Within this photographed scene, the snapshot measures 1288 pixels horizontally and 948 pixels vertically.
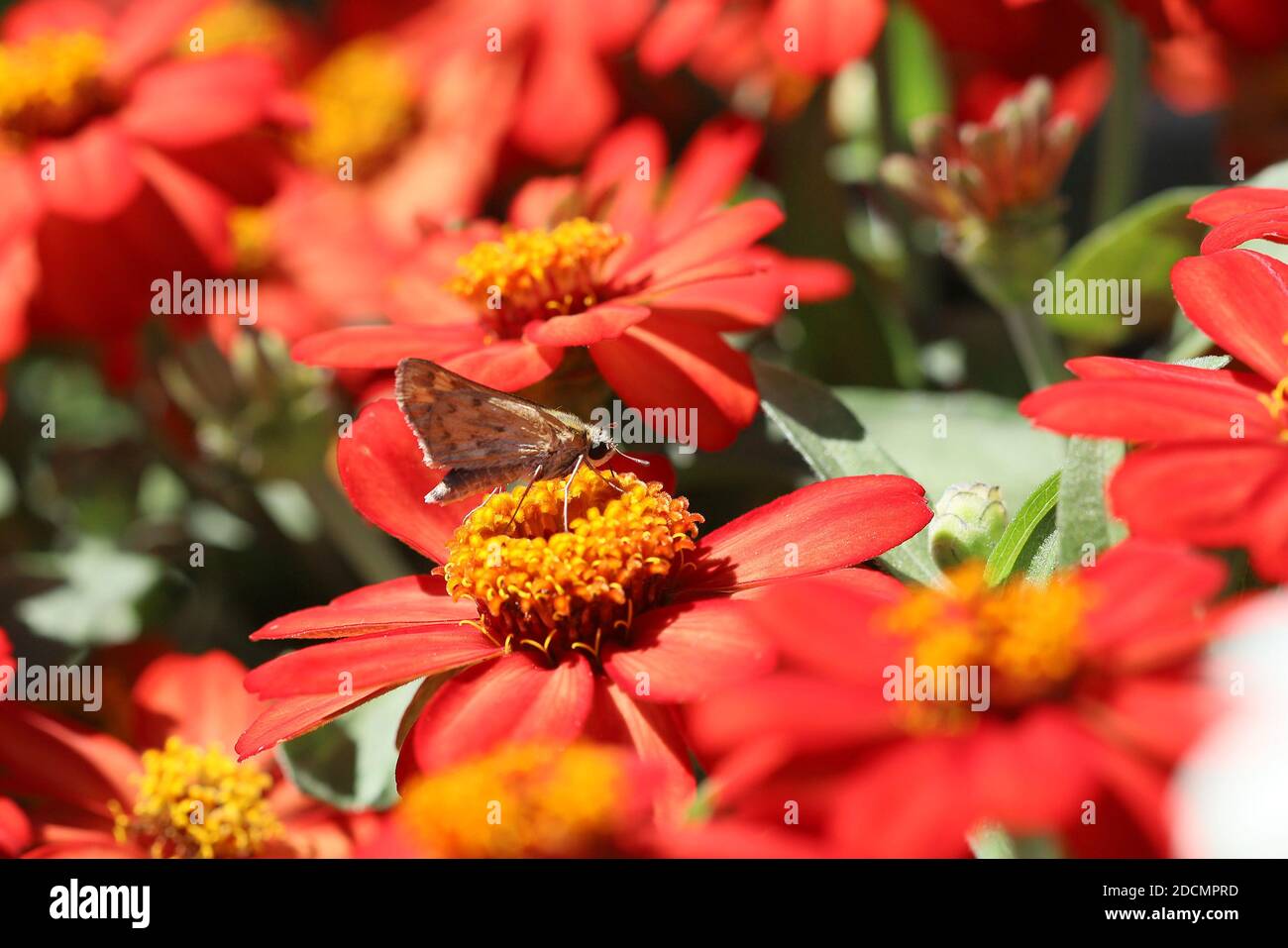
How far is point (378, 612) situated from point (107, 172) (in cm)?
41

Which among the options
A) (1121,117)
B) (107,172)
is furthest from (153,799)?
(1121,117)

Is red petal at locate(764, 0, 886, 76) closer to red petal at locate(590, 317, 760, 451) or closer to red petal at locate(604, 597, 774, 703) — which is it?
red petal at locate(590, 317, 760, 451)

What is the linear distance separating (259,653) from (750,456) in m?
0.29

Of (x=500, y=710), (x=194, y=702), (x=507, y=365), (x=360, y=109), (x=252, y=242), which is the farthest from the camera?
(x=360, y=109)

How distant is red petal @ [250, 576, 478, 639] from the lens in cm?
51

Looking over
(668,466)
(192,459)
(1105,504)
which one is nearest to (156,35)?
(192,459)

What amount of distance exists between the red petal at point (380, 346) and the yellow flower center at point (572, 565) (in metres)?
0.08

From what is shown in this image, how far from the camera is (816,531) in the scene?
1.67 feet

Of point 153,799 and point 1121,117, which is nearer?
point 153,799

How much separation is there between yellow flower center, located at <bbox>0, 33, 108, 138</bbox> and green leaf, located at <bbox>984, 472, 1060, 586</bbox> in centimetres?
67

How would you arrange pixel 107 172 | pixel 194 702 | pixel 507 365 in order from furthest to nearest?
pixel 107 172 → pixel 194 702 → pixel 507 365
